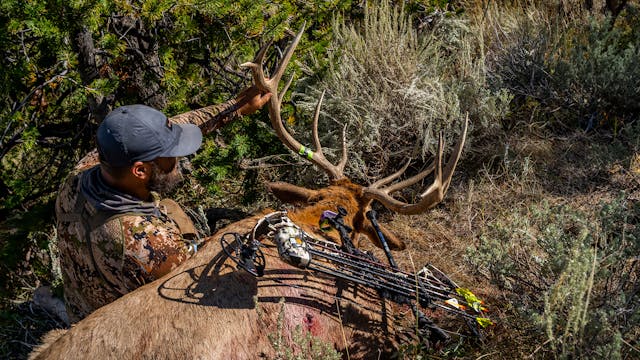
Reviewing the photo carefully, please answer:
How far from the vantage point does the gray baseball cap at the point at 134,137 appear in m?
3.03

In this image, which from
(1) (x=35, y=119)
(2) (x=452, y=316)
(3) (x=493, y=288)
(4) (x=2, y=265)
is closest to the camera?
(2) (x=452, y=316)

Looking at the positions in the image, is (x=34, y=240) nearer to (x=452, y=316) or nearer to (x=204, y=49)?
(x=204, y=49)

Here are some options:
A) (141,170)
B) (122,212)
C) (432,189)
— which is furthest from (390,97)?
(122,212)

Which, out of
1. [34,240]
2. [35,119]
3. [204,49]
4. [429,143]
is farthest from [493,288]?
[35,119]

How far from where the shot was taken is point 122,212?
10.1 feet

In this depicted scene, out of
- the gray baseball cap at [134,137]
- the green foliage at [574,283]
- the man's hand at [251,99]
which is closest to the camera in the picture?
the green foliage at [574,283]

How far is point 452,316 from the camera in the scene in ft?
11.6

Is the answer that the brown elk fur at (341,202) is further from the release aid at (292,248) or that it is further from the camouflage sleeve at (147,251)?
the camouflage sleeve at (147,251)

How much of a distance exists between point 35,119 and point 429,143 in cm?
340

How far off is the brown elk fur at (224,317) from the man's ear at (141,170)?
0.50m

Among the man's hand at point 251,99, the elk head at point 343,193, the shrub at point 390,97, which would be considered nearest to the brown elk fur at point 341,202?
the elk head at point 343,193

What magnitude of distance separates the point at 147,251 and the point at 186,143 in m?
0.66

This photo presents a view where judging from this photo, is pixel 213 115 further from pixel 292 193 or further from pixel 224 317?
pixel 224 317

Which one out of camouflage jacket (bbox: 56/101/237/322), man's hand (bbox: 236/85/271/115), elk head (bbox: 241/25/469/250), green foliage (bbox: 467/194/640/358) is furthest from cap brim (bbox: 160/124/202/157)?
green foliage (bbox: 467/194/640/358)
